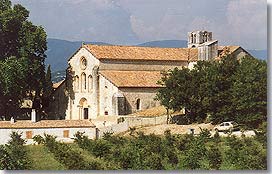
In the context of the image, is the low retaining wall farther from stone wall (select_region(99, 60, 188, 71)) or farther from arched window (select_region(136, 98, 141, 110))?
stone wall (select_region(99, 60, 188, 71))

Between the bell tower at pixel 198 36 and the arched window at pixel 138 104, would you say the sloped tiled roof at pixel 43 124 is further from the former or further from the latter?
the arched window at pixel 138 104

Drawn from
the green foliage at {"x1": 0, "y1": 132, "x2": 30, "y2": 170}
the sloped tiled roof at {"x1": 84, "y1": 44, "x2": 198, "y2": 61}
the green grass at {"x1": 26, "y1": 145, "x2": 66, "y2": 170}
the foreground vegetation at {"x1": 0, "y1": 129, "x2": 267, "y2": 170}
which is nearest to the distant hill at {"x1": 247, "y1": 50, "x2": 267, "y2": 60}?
the foreground vegetation at {"x1": 0, "y1": 129, "x2": 267, "y2": 170}

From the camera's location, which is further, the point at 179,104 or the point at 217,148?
the point at 179,104

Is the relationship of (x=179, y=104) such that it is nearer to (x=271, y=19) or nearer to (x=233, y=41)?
(x=233, y=41)

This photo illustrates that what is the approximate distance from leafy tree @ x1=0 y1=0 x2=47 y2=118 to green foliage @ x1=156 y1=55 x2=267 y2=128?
3823mm

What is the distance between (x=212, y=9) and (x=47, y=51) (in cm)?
746

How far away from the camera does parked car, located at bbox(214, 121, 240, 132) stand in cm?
1695

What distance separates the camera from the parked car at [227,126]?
16.9 m

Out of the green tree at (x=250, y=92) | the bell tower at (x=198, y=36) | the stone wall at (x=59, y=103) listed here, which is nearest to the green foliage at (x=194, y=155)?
the green tree at (x=250, y=92)

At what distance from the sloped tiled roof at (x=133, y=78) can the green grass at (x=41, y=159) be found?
6.40m

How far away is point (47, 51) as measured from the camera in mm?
21250

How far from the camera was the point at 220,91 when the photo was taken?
60.4 feet

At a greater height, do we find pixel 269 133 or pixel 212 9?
pixel 212 9

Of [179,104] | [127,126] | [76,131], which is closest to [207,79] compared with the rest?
[179,104]
